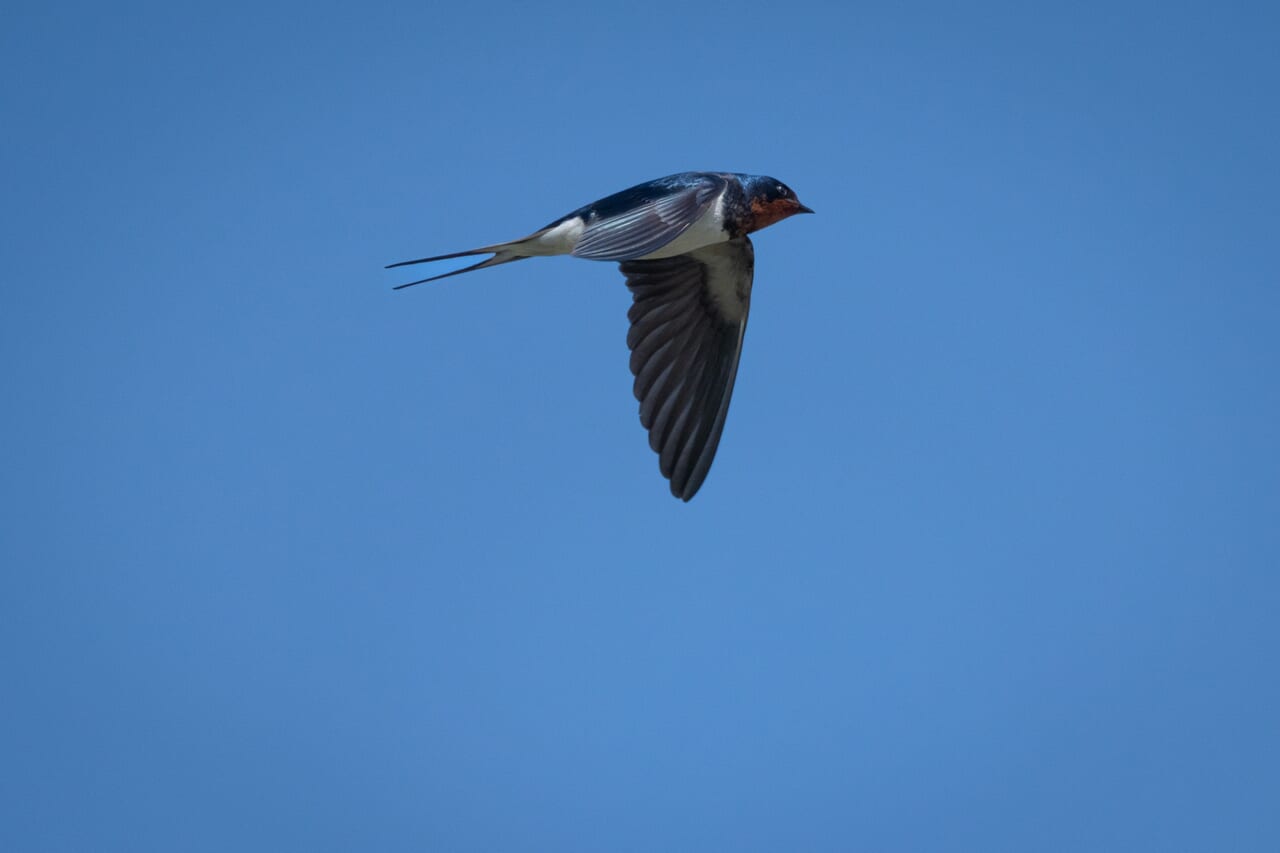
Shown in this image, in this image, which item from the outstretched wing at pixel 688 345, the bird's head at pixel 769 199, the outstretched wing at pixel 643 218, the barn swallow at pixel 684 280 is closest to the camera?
the outstretched wing at pixel 643 218

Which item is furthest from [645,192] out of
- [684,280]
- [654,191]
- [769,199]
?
[684,280]

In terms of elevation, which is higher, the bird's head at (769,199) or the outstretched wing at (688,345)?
the bird's head at (769,199)

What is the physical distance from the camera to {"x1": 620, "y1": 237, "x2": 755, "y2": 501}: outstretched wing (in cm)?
438

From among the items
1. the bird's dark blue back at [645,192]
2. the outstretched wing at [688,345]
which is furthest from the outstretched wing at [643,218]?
the outstretched wing at [688,345]

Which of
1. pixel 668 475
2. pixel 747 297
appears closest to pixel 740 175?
pixel 747 297

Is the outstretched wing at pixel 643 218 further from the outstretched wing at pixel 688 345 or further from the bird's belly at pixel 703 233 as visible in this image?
the outstretched wing at pixel 688 345

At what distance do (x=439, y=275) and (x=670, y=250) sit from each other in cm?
64

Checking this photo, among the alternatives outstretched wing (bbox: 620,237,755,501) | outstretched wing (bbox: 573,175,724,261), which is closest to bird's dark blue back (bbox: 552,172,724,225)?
outstretched wing (bbox: 573,175,724,261)

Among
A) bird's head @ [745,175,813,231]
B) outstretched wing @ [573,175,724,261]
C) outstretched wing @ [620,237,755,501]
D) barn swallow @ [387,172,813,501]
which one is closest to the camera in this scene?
outstretched wing @ [573,175,724,261]

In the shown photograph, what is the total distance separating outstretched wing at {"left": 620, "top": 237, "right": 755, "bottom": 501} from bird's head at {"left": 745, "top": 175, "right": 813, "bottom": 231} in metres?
0.32

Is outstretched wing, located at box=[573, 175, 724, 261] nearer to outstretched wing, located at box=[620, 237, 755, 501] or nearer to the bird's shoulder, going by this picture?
the bird's shoulder

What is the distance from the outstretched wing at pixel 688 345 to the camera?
14.4ft

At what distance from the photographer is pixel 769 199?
4.17m

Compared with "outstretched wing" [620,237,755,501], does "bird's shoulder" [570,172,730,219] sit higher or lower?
higher
